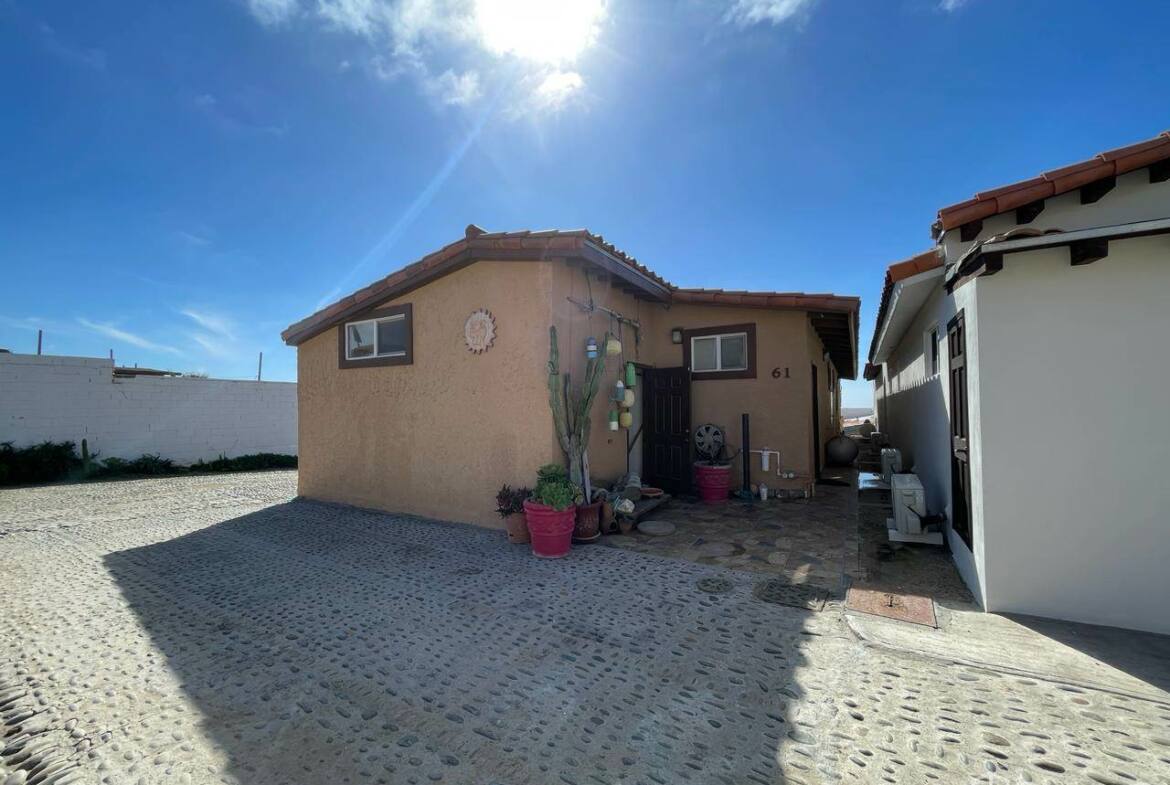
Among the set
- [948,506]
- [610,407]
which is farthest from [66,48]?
[948,506]

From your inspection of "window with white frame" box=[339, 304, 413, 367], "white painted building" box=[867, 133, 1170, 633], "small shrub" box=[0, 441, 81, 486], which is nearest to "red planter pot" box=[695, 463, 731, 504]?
"white painted building" box=[867, 133, 1170, 633]

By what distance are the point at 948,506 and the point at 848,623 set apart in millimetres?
2920

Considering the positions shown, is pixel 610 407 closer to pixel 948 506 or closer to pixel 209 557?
pixel 948 506

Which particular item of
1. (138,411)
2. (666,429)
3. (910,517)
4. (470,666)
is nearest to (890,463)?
(910,517)

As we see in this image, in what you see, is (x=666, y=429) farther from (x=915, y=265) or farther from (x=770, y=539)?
(x=915, y=265)

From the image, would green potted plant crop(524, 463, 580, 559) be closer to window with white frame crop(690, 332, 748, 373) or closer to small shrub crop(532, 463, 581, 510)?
small shrub crop(532, 463, 581, 510)

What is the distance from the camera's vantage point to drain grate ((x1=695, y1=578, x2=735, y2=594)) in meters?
4.19

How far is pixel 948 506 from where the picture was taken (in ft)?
17.6

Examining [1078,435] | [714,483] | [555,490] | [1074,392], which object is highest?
[1074,392]

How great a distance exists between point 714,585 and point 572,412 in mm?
2807

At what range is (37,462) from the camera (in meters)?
10.8

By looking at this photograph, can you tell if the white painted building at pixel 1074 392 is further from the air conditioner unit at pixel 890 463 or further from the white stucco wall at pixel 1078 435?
the air conditioner unit at pixel 890 463

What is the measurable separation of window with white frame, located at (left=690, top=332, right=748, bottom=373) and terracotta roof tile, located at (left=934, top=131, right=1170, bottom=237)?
4.39m

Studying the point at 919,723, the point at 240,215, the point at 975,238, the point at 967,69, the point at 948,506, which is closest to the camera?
the point at 919,723
